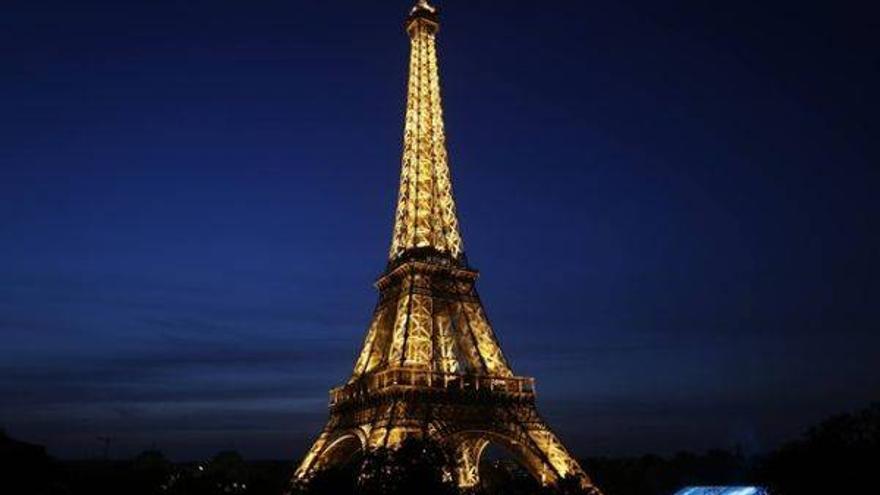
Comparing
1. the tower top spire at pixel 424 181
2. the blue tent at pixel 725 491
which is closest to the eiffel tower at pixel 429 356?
the tower top spire at pixel 424 181

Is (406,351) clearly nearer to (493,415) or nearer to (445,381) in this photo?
(445,381)

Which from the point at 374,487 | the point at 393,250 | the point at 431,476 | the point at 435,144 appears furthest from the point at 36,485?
the point at 435,144

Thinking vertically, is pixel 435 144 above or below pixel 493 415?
above

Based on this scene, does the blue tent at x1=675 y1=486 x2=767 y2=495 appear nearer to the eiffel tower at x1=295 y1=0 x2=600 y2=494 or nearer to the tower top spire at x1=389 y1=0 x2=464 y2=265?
the eiffel tower at x1=295 y1=0 x2=600 y2=494

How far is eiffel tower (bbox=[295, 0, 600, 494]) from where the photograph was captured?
3875 cm

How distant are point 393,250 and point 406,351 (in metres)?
7.43

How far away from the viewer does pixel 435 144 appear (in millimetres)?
46656

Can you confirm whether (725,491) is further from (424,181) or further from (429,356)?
(424,181)

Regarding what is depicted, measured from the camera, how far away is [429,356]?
4075 centimetres

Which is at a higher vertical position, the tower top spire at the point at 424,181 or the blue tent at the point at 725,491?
the tower top spire at the point at 424,181

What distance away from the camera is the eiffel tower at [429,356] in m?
38.8

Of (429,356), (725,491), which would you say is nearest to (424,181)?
(429,356)

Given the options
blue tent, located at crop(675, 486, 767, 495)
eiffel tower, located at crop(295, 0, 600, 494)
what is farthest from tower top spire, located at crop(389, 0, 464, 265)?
blue tent, located at crop(675, 486, 767, 495)

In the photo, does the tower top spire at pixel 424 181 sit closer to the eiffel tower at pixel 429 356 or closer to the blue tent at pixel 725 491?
the eiffel tower at pixel 429 356
